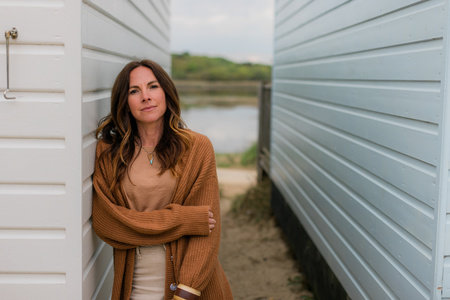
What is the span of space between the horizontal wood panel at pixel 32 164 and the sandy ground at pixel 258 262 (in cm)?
307

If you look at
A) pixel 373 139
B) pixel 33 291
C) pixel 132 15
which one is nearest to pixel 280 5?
pixel 132 15

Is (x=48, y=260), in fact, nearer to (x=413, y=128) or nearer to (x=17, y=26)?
(x=17, y=26)

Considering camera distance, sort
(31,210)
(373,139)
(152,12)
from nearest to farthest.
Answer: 1. (31,210)
2. (373,139)
3. (152,12)

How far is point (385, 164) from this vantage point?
118 inches

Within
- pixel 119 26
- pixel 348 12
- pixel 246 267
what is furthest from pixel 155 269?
pixel 246 267

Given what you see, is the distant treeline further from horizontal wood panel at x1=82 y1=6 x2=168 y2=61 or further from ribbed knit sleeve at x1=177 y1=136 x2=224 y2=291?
ribbed knit sleeve at x1=177 y1=136 x2=224 y2=291

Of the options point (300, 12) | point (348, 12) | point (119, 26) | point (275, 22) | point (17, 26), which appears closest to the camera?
point (17, 26)

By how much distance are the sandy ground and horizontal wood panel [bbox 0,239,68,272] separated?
2.89 m

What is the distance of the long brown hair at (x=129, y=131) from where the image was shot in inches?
105

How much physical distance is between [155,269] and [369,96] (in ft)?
5.19

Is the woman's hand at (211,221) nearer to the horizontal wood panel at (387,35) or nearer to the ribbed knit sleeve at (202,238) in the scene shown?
the ribbed knit sleeve at (202,238)

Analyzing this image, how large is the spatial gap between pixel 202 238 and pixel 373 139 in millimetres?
1195

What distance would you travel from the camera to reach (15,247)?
241 centimetres

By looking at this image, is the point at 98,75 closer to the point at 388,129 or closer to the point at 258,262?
the point at 388,129
